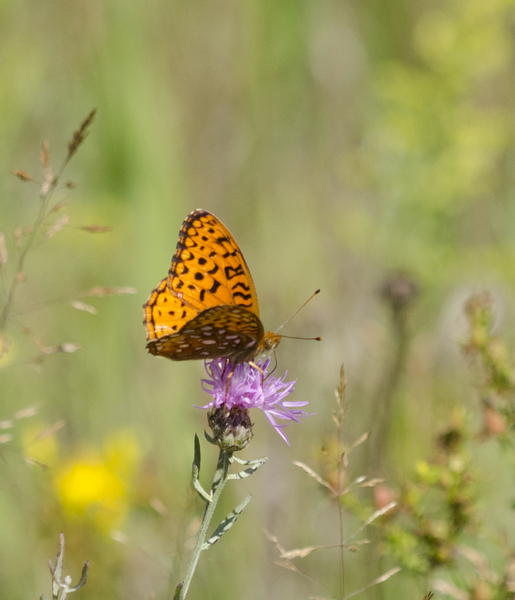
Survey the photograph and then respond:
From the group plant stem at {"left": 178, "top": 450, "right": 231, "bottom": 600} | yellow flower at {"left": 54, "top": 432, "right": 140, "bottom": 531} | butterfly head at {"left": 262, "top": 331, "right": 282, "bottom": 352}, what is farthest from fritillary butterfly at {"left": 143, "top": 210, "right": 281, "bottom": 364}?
yellow flower at {"left": 54, "top": 432, "right": 140, "bottom": 531}

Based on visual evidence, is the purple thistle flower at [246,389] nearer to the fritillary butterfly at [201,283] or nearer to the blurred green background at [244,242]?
the fritillary butterfly at [201,283]

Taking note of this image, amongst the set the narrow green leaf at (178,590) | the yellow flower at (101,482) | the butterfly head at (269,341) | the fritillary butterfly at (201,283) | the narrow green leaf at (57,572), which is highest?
the fritillary butterfly at (201,283)

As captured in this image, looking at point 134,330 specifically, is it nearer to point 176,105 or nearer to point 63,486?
point 63,486

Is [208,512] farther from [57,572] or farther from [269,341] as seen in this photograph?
[269,341]

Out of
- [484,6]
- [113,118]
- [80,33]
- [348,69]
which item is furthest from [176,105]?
[484,6]

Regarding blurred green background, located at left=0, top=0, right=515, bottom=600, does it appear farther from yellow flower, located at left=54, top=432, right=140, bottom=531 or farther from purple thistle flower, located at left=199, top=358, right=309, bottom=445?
purple thistle flower, located at left=199, top=358, right=309, bottom=445

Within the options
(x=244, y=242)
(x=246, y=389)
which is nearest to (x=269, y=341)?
(x=246, y=389)

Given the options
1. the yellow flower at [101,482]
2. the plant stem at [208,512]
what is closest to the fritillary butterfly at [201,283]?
the plant stem at [208,512]
